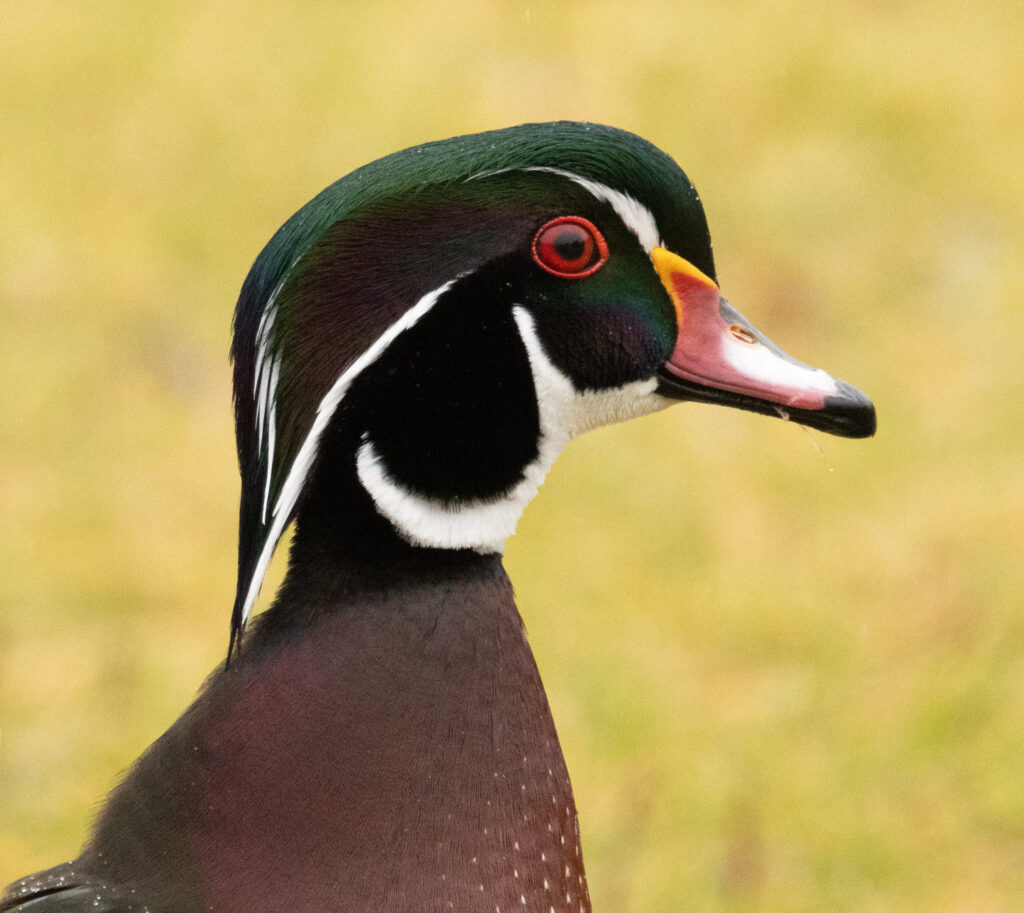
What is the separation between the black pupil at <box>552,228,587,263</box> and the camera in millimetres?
1016

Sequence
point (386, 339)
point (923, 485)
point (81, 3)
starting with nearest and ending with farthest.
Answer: point (386, 339), point (923, 485), point (81, 3)

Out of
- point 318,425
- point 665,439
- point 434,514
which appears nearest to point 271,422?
point 318,425

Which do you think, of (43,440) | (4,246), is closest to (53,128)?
(4,246)

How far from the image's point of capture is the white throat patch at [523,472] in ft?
3.41

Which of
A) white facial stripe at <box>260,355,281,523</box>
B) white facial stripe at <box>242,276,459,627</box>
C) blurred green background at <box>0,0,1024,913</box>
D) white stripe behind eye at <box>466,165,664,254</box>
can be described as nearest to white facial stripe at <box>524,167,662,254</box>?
white stripe behind eye at <box>466,165,664,254</box>

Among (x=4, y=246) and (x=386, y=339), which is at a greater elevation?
(x=4, y=246)

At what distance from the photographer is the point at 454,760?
3.40ft

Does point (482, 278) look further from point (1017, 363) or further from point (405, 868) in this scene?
point (1017, 363)

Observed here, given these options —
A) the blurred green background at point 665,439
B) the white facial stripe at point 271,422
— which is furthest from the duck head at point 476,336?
the blurred green background at point 665,439

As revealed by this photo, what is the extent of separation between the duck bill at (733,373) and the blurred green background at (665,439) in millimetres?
382

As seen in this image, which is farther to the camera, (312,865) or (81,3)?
(81,3)

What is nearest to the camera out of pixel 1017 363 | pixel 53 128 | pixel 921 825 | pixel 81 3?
pixel 921 825

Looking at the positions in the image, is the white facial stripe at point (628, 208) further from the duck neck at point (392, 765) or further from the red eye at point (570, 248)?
the duck neck at point (392, 765)

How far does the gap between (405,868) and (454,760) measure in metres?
0.08
